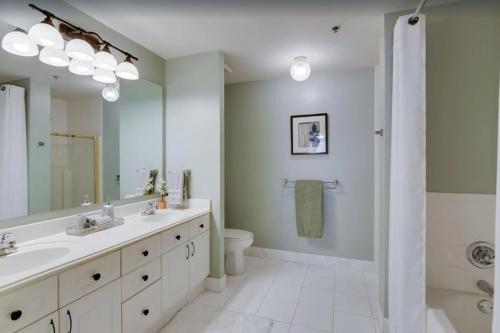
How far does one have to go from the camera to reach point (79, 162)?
1.80 metres

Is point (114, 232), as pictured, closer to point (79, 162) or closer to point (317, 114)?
point (79, 162)

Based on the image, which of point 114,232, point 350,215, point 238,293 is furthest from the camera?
point 350,215

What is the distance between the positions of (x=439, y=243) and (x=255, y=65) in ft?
7.52

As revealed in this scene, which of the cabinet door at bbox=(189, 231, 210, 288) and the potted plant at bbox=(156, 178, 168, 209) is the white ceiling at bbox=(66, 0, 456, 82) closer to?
the potted plant at bbox=(156, 178, 168, 209)

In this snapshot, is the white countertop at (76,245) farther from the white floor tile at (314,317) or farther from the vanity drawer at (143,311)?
the white floor tile at (314,317)

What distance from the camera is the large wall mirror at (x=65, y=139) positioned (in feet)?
4.61

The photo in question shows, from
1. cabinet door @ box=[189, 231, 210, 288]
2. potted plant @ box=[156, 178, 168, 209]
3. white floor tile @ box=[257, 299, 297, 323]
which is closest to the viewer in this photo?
white floor tile @ box=[257, 299, 297, 323]

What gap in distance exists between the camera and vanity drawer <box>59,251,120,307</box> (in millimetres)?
1087

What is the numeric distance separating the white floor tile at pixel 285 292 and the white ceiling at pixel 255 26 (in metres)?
2.33

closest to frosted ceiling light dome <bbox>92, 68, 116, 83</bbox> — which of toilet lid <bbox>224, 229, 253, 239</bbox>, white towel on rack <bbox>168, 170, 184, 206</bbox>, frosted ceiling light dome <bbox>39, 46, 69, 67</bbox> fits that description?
frosted ceiling light dome <bbox>39, 46, 69, 67</bbox>

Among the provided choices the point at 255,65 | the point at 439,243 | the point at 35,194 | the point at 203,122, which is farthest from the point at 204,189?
the point at 439,243

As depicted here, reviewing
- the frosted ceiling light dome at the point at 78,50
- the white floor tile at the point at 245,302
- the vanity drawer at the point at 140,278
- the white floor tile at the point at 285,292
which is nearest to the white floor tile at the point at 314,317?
the white floor tile at the point at 285,292

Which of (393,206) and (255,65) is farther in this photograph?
(255,65)

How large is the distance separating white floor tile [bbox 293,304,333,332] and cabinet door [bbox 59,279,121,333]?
1306 millimetres
